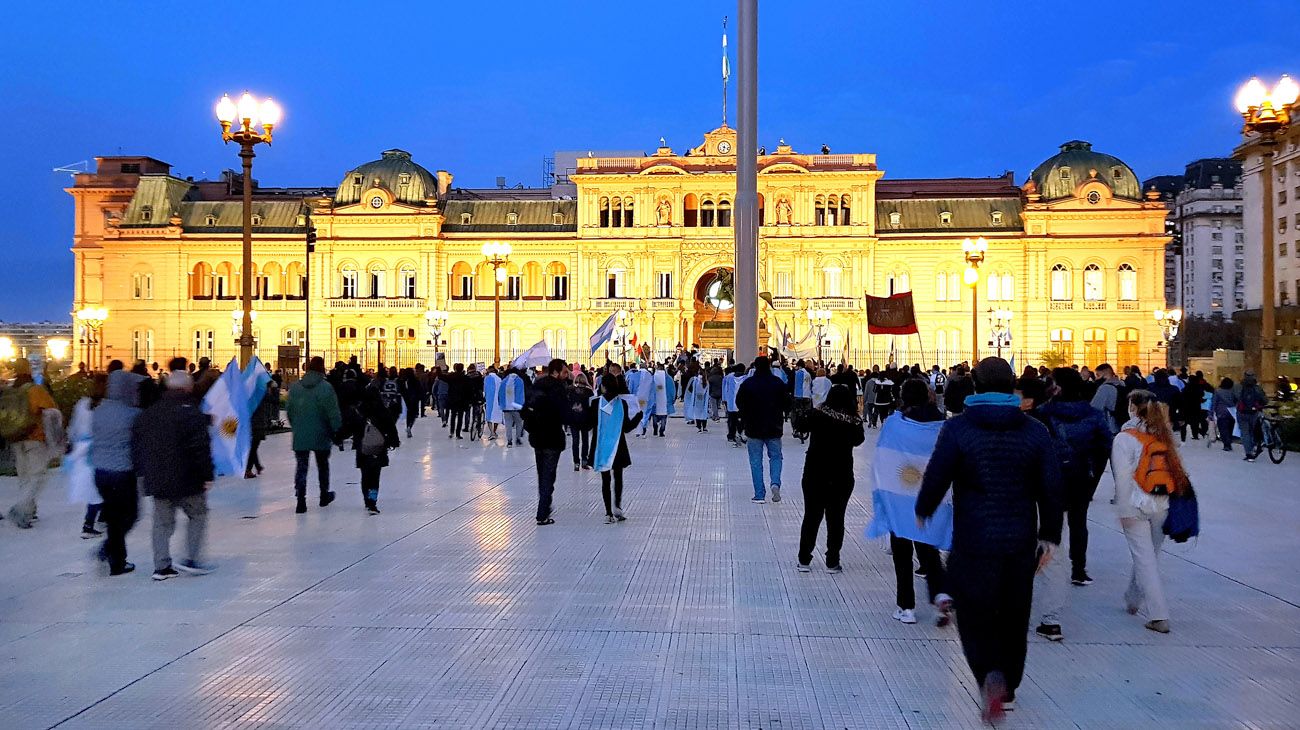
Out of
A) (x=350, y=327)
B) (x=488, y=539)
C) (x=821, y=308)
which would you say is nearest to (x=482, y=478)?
(x=488, y=539)

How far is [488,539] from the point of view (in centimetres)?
1066

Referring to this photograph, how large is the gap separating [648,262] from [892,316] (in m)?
41.5

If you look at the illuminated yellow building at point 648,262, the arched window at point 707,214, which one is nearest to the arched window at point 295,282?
the illuminated yellow building at point 648,262

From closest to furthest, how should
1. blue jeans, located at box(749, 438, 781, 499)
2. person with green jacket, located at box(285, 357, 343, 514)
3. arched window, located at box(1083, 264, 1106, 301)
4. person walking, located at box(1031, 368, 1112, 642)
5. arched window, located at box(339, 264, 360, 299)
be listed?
person walking, located at box(1031, 368, 1112, 642)
person with green jacket, located at box(285, 357, 343, 514)
blue jeans, located at box(749, 438, 781, 499)
arched window, located at box(1083, 264, 1106, 301)
arched window, located at box(339, 264, 360, 299)

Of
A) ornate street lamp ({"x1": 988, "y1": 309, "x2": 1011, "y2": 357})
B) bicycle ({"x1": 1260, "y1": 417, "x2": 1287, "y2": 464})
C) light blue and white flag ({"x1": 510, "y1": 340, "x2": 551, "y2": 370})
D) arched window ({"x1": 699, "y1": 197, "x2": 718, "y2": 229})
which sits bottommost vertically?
bicycle ({"x1": 1260, "y1": 417, "x2": 1287, "y2": 464})

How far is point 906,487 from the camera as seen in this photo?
24.4 ft

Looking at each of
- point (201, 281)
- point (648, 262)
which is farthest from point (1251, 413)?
point (201, 281)

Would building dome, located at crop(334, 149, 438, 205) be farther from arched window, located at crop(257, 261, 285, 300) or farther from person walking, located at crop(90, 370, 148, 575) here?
person walking, located at crop(90, 370, 148, 575)

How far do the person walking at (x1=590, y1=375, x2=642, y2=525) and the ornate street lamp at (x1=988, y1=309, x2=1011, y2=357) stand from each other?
3485 centimetres

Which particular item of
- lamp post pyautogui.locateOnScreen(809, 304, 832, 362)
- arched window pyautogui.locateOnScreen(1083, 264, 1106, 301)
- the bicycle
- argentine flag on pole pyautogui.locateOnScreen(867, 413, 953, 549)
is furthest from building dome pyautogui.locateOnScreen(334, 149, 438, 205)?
argentine flag on pole pyautogui.locateOnScreen(867, 413, 953, 549)

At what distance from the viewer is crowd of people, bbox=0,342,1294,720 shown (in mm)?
5211

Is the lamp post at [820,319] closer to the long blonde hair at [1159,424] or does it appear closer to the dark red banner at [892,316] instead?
the dark red banner at [892,316]

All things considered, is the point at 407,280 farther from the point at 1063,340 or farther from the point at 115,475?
the point at 115,475

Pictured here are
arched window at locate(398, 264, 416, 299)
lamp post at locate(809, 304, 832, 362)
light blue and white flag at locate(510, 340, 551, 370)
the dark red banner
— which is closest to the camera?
the dark red banner
